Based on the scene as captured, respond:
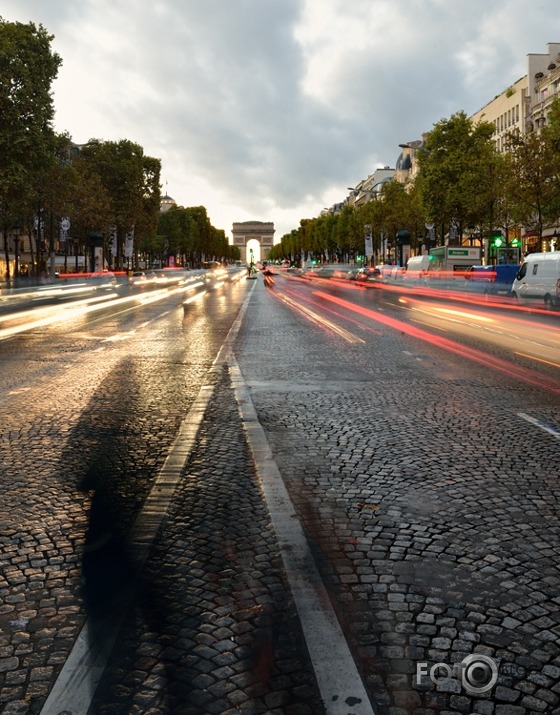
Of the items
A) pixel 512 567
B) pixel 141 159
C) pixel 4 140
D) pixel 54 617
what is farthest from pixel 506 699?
pixel 141 159

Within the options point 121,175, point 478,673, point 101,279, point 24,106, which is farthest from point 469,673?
point 121,175

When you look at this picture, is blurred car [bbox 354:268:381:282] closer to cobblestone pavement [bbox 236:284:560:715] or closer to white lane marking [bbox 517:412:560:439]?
cobblestone pavement [bbox 236:284:560:715]

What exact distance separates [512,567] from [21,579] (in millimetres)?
2349

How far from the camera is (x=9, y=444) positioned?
21.2 ft

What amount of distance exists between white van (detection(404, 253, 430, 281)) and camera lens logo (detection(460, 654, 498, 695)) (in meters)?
55.7

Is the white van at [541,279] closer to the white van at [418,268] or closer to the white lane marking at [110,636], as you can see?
the white lane marking at [110,636]

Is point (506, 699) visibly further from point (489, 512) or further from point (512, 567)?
point (489, 512)

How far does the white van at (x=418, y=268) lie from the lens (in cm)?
5864

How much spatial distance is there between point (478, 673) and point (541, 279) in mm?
28078

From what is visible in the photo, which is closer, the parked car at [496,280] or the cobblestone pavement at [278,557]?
the cobblestone pavement at [278,557]

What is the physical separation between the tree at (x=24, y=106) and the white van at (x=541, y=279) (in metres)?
23.0

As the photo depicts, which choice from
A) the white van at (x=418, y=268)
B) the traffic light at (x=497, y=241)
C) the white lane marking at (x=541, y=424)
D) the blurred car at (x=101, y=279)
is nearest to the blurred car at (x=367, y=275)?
the white van at (x=418, y=268)

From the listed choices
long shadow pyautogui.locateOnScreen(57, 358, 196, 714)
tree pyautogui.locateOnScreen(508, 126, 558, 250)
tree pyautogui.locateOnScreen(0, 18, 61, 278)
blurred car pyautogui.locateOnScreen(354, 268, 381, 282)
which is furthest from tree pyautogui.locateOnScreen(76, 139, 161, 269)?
long shadow pyautogui.locateOnScreen(57, 358, 196, 714)

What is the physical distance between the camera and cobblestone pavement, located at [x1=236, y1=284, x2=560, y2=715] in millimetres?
2850
